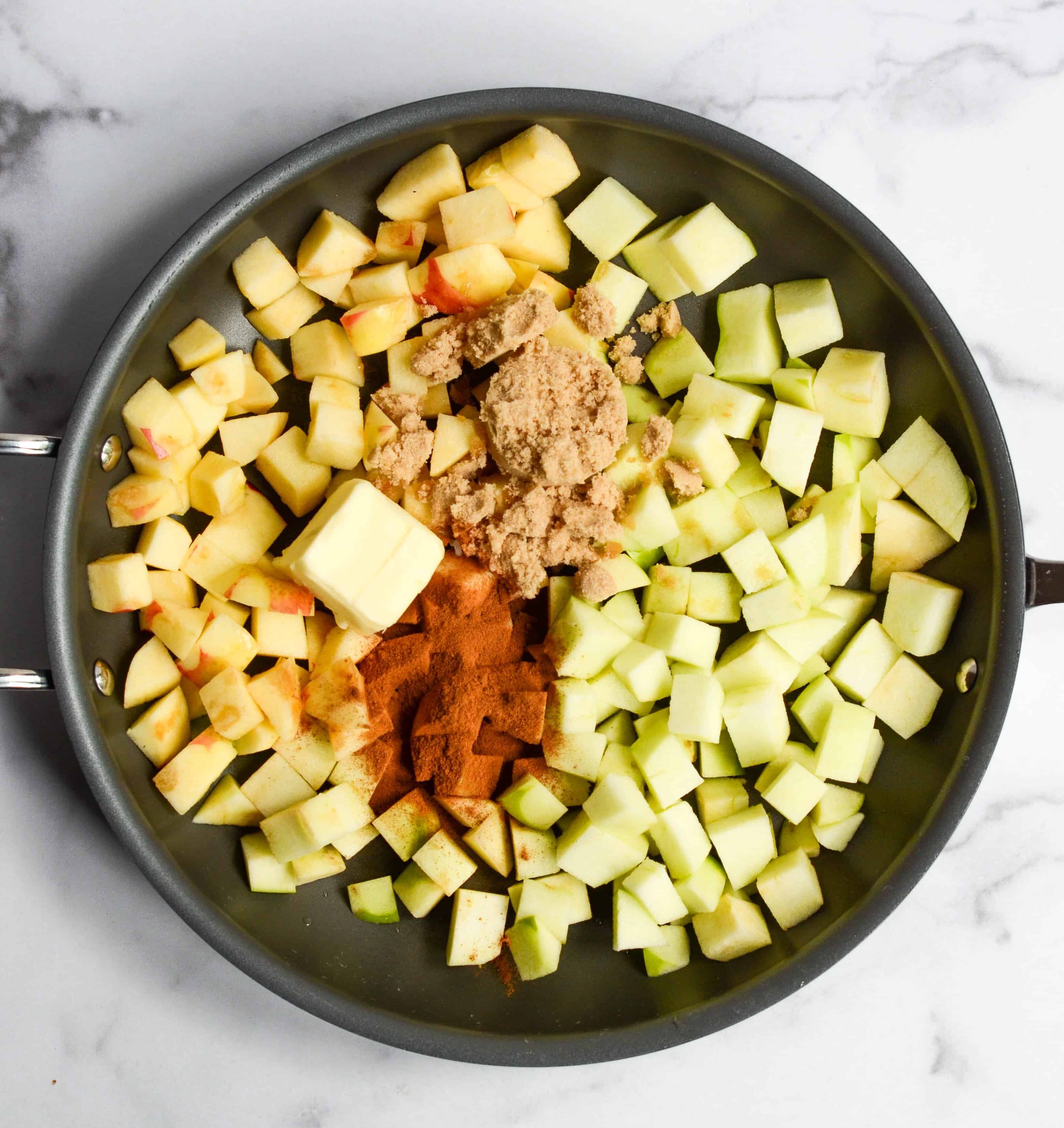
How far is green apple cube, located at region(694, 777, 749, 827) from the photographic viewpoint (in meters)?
1.50

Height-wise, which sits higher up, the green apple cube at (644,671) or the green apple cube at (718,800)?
the green apple cube at (644,671)

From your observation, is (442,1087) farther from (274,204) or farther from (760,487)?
(274,204)

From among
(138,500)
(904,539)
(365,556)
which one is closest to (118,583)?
(138,500)

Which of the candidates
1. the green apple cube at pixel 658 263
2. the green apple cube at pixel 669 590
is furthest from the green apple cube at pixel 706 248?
the green apple cube at pixel 669 590

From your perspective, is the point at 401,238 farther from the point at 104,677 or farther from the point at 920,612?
the point at 920,612

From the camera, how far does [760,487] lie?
1490 mm

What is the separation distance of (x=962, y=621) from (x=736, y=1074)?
2.85 ft

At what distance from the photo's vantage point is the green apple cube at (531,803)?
4.70ft

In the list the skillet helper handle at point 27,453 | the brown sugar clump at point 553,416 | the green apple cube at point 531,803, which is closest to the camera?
the skillet helper handle at point 27,453

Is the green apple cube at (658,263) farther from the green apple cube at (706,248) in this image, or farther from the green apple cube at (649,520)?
the green apple cube at (649,520)

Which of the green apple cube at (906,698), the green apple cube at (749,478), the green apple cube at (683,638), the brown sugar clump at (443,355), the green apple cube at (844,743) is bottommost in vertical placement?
the green apple cube at (844,743)

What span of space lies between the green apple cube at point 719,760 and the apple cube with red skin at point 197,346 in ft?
3.23

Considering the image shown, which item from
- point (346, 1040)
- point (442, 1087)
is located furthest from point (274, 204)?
point (442, 1087)

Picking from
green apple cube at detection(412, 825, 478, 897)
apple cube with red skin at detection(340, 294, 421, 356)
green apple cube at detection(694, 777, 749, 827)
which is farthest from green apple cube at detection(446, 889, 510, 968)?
apple cube with red skin at detection(340, 294, 421, 356)
